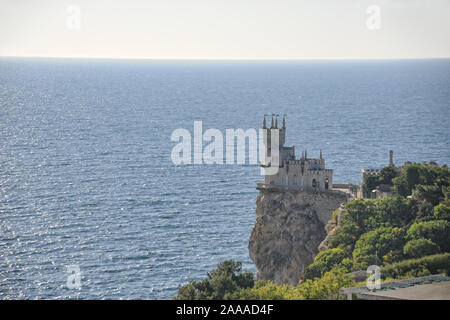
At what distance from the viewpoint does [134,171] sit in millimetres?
147250

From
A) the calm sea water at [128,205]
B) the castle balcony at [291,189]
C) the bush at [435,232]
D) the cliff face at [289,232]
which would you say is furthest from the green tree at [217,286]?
the castle balcony at [291,189]

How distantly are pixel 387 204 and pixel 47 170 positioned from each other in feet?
246

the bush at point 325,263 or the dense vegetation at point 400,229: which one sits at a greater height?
the dense vegetation at point 400,229

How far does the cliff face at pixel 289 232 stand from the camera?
295ft

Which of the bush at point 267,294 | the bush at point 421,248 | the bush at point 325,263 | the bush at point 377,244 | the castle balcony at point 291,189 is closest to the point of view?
the bush at point 267,294

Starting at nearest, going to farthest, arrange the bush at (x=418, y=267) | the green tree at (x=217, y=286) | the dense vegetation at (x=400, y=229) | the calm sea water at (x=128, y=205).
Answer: the bush at (x=418, y=267), the green tree at (x=217, y=286), the dense vegetation at (x=400, y=229), the calm sea water at (x=128, y=205)

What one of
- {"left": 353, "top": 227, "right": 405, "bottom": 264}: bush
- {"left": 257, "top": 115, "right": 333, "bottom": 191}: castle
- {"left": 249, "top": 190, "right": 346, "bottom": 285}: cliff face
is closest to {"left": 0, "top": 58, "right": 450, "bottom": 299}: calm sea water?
{"left": 249, "top": 190, "right": 346, "bottom": 285}: cliff face

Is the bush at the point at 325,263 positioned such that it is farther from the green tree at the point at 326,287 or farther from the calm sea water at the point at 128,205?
the calm sea water at the point at 128,205

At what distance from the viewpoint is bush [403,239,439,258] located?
246 ft

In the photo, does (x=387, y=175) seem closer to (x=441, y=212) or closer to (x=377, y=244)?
(x=441, y=212)

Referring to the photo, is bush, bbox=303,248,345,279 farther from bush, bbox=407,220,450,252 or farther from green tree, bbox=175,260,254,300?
bush, bbox=407,220,450,252
